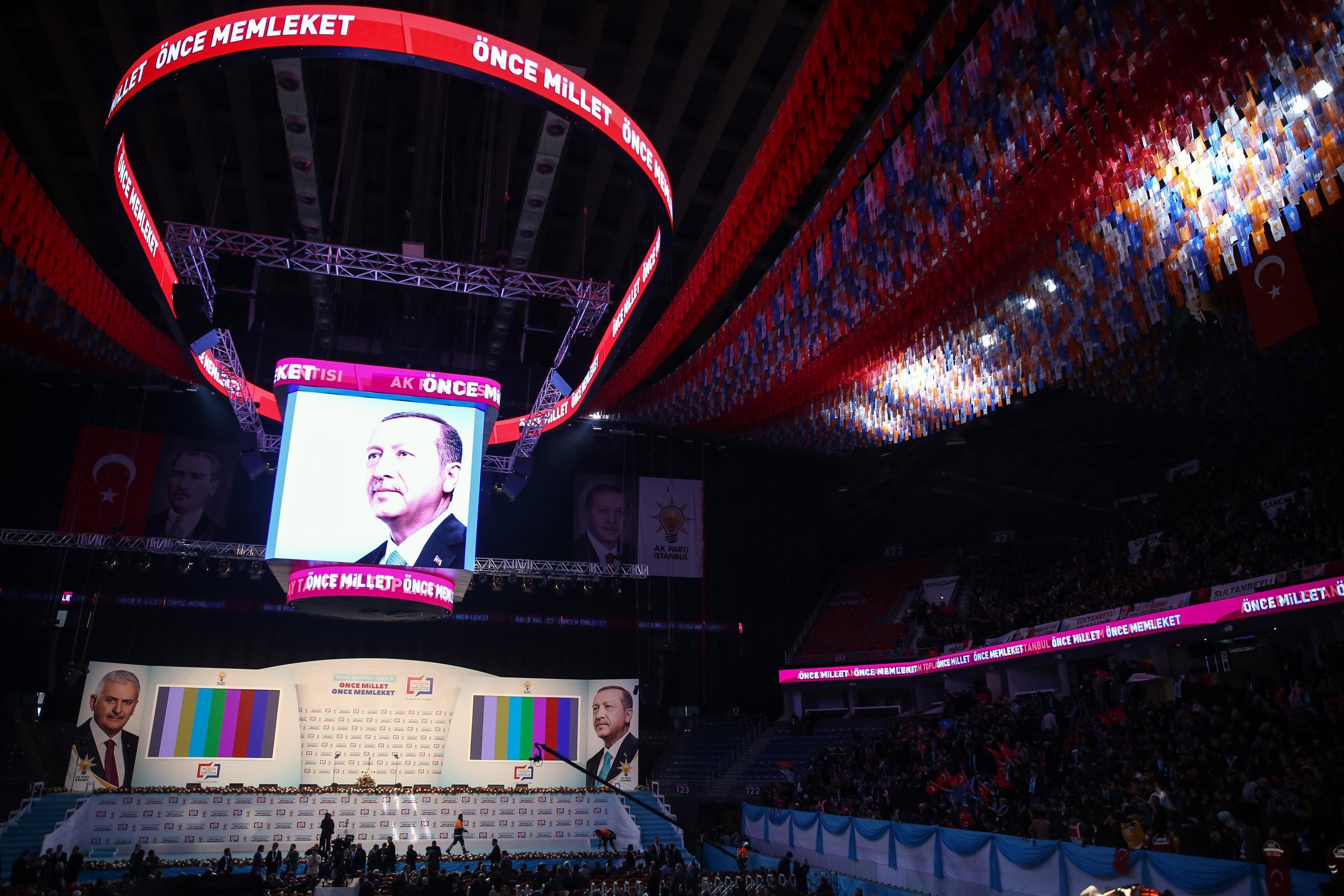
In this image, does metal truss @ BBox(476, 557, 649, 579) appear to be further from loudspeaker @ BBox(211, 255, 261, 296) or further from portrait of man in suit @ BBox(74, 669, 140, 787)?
loudspeaker @ BBox(211, 255, 261, 296)

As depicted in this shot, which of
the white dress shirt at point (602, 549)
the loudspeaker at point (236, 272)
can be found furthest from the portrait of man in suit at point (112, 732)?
the loudspeaker at point (236, 272)

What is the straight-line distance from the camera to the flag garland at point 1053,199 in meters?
8.26

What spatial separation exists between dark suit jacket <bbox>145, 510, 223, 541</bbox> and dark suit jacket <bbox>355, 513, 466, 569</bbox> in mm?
12954

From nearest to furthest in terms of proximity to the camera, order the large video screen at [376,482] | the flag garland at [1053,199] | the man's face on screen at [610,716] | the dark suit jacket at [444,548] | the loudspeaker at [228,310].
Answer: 1. the flag garland at [1053,199]
2. the loudspeaker at [228,310]
3. the large video screen at [376,482]
4. the dark suit jacket at [444,548]
5. the man's face on screen at [610,716]

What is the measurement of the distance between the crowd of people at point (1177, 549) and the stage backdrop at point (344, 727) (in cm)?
1222

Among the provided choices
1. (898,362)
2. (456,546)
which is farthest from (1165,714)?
(456,546)

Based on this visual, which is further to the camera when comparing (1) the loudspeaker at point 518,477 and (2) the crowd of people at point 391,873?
(1) the loudspeaker at point 518,477

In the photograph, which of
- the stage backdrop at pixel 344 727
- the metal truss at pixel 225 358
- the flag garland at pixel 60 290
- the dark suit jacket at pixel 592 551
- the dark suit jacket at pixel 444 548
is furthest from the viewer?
the dark suit jacket at pixel 592 551

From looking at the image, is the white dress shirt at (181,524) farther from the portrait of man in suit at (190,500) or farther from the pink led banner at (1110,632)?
the pink led banner at (1110,632)

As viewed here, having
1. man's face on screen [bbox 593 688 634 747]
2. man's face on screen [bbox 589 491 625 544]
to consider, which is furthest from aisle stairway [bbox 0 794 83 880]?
man's face on screen [bbox 589 491 625 544]

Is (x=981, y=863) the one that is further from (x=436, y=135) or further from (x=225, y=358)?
(x=225, y=358)

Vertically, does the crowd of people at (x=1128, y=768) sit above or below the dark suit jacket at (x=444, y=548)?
below

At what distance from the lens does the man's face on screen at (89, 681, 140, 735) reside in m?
24.1

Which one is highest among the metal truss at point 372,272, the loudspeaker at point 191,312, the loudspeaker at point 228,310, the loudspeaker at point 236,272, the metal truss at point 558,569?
the metal truss at point 372,272
